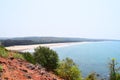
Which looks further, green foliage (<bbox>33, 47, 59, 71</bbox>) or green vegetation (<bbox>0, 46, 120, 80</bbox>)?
green foliage (<bbox>33, 47, 59, 71</bbox>)

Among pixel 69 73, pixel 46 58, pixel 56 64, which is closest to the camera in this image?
pixel 69 73

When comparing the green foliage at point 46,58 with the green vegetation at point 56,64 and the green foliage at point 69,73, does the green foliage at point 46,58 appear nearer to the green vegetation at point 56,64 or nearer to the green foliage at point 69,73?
the green vegetation at point 56,64

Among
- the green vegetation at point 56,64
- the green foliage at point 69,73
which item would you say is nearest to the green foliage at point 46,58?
the green vegetation at point 56,64

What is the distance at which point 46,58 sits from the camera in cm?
5525

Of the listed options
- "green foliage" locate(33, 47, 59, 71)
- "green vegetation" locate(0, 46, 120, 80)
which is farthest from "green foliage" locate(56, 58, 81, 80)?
"green foliage" locate(33, 47, 59, 71)

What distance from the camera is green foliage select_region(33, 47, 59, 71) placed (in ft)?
171

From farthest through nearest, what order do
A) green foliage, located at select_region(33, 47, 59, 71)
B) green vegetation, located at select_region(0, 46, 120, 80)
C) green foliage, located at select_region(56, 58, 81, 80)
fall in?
green foliage, located at select_region(33, 47, 59, 71), green vegetation, located at select_region(0, 46, 120, 80), green foliage, located at select_region(56, 58, 81, 80)

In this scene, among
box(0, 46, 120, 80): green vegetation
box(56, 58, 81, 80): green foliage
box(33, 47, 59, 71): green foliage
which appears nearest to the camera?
box(56, 58, 81, 80): green foliage

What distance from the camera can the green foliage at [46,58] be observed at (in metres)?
52.2

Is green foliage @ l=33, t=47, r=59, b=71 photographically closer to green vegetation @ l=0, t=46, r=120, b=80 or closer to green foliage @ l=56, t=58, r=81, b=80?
green vegetation @ l=0, t=46, r=120, b=80

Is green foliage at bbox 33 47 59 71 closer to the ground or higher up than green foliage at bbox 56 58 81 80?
higher up

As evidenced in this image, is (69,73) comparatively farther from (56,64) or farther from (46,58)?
(46,58)

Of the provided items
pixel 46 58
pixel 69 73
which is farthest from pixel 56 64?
pixel 69 73

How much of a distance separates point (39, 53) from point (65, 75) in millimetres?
10498
